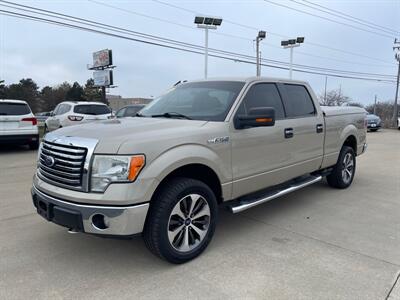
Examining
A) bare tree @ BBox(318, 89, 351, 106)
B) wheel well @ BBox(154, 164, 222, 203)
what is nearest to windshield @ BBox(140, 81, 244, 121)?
wheel well @ BBox(154, 164, 222, 203)

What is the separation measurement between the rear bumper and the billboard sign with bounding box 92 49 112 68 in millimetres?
22508

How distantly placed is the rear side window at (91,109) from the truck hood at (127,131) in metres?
9.71

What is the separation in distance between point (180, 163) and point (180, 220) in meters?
0.56

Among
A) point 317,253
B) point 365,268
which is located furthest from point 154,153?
point 365,268

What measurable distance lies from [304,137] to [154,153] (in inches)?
103

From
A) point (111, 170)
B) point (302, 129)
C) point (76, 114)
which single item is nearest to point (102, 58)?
point (76, 114)

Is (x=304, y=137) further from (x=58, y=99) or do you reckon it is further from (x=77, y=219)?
(x=58, y=99)

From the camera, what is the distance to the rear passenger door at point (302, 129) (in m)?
4.60

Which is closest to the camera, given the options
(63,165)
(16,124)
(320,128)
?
(63,165)

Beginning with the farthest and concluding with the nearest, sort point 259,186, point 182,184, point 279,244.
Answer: point 259,186 < point 279,244 < point 182,184

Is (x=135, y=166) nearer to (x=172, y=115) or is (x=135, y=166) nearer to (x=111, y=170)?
(x=111, y=170)

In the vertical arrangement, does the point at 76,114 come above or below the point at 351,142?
above

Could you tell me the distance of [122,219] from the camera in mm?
2832

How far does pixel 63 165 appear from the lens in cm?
306
